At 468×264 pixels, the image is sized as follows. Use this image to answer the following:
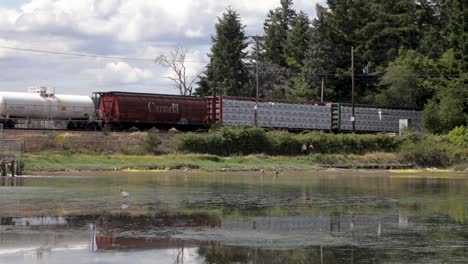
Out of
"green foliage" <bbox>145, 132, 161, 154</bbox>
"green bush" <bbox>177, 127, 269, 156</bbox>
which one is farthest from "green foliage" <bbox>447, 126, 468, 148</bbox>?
"green foliage" <bbox>145, 132, 161, 154</bbox>

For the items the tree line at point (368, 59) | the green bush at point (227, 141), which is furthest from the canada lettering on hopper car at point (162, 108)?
the tree line at point (368, 59)

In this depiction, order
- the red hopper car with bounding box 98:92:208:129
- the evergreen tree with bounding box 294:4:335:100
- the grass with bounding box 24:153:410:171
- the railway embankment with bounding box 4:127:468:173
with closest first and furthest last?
the grass with bounding box 24:153:410:171 < the railway embankment with bounding box 4:127:468:173 < the red hopper car with bounding box 98:92:208:129 < the evergreen tree with bounding box 294:4:335:100

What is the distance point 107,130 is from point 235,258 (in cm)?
4695

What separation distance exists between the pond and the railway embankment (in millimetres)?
20009

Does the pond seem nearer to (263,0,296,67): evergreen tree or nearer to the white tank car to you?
the white tank car

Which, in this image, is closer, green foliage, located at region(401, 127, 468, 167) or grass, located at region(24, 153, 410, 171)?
grass, located at region(24, 153, 410, 171)

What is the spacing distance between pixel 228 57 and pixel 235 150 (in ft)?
150

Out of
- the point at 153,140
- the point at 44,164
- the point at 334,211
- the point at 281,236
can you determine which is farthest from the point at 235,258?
the point at 153,140

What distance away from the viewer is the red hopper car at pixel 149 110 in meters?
62.9

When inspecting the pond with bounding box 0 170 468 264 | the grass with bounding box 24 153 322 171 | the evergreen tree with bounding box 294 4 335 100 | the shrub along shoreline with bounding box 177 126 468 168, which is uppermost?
the evergreen tree with bounding box 294 4 335 100

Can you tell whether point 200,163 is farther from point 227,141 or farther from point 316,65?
point 316,65

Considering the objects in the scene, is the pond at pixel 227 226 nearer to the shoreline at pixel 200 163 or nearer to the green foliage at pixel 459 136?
the shoreline at pixel 200 163

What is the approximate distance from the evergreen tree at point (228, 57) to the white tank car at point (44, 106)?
44633mm

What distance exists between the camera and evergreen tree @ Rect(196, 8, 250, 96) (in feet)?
351
